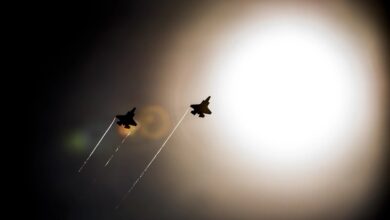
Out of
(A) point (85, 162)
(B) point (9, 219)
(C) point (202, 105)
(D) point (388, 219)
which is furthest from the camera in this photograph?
(D) point (388, 219)

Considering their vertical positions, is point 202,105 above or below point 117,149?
above

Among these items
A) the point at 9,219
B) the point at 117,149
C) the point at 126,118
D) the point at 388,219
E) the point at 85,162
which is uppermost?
the point at 388,219

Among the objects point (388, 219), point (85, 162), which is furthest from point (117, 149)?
point (388, 219)

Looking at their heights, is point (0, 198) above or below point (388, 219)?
below

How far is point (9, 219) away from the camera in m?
14.1

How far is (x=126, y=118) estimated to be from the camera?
43.9 ft

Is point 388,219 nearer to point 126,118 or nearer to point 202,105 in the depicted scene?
point 202,105

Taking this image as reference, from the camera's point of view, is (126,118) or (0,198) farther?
(0,198)

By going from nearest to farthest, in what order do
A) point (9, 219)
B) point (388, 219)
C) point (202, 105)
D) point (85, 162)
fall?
point (202, 105), point (9, 219), point (85, 162), point (388, 219)

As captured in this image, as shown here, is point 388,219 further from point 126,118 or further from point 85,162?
point 85,162

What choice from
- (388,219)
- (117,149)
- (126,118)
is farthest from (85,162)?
(388,219)

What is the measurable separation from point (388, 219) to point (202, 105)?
13598 millimetres

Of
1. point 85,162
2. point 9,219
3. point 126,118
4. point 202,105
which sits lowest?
point 9,219

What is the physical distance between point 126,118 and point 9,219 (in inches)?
302
